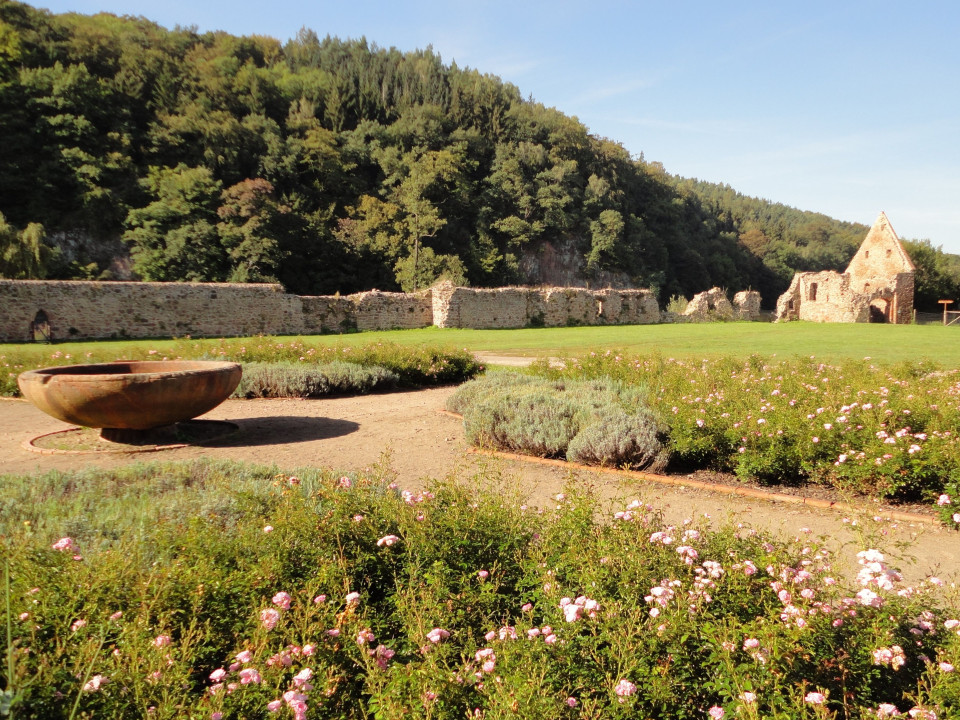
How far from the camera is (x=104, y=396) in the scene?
6.17 metres

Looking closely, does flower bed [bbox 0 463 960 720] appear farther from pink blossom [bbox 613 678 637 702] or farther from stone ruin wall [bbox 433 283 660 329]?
stone ruin wall [bbox 433 283 660 329]

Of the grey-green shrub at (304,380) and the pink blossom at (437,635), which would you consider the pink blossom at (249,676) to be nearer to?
the pink blossom at (437,635)

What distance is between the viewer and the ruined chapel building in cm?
3872

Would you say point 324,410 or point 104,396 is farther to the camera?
point 324,410

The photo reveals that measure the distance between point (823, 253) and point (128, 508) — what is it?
10186 centimetres

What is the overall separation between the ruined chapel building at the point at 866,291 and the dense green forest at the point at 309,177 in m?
11.8

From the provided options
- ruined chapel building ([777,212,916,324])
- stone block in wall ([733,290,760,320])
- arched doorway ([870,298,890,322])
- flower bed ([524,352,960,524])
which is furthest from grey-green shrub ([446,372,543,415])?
arched doorway ([870,298,890,322])

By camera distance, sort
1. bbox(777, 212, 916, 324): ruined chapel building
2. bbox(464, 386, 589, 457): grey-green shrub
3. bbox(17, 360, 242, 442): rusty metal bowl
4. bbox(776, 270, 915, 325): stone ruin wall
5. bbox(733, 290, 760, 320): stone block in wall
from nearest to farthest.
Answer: bbox(17, 360, 242, 442): rusty metal bowl → bbox(464, 386, 589, 457): grey-green shrub → bbox(776, 270, 915, 325): stone ruin wall → bbox(777, 212, 916, 324): ruined chapel building → bbox(733, 290, 760, 320): stone block in wall

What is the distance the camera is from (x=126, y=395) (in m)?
6.21

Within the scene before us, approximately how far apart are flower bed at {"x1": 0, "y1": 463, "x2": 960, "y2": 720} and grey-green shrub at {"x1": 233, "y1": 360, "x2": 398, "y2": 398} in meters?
6.78

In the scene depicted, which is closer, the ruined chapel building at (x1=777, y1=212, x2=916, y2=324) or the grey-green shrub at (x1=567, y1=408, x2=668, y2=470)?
the grey-green shrub at (x1=567, y1=408, x2=668, y2=470)

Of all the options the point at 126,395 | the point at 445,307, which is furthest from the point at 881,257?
the point at 126,395

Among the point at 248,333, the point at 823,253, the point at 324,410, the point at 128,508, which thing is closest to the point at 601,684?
the point at 128,508

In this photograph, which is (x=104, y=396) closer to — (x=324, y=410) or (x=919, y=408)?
(x=324, y=410)
